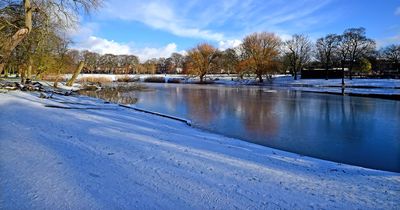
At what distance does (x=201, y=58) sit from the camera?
233 ft

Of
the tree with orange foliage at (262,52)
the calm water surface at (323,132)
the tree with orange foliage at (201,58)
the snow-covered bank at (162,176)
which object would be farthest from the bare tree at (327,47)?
the snow-covered bank at (162,176)

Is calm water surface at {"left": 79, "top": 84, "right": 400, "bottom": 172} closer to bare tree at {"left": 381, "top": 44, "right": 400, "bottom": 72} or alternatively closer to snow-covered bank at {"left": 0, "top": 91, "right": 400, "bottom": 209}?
snow-covered bank at {"left": 0, "top": 91, "right": 400, "bottom": 209}

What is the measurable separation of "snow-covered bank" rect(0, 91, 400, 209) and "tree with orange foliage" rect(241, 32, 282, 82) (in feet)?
176

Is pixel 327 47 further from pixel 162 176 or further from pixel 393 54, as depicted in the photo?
pixel 162 176

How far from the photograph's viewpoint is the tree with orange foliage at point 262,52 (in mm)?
60250

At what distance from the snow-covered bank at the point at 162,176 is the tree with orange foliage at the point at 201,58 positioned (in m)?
62.8

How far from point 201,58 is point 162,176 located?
66840 millimetres

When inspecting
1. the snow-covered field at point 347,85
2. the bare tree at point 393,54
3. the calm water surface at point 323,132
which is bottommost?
the calm water surface at point 323,132

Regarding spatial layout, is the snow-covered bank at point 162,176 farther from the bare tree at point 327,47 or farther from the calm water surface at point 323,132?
the bare tree at point 327,47

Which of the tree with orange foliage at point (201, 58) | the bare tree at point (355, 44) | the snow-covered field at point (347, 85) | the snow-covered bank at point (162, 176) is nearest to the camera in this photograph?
the snow-covered bank at point (162, 176)

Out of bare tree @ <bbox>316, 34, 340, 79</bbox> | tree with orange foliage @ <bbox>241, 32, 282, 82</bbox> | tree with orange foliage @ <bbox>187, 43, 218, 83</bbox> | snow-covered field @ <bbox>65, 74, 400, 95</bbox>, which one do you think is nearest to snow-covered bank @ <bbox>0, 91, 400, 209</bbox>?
snow-covered field @ <bbox>65, 74, 400, 95</bbox>

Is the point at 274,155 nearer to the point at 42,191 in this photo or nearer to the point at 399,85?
the point at 42,191

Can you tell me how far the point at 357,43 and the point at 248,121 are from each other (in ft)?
177

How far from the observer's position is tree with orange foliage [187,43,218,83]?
70938 mm
